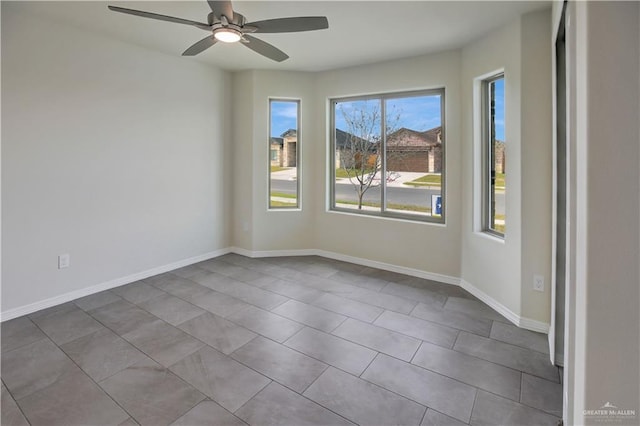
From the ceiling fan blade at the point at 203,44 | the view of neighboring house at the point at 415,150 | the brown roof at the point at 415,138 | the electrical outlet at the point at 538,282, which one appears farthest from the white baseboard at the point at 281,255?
the ceiling fan blade at the point at 203,44

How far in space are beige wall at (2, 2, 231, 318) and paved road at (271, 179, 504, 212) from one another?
1065 millimetres

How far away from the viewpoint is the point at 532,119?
2674mm

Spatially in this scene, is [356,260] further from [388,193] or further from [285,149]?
[285,149]

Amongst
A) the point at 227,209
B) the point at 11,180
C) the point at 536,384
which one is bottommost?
the point at 536,384

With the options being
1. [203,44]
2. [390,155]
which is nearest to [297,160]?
[390,155]

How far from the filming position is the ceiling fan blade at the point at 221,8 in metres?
2.04

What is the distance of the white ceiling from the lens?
104 inches

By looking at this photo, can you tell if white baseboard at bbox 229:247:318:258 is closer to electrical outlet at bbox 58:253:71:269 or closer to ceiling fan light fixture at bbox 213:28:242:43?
electrical outlet at bbox 58:253:71:269

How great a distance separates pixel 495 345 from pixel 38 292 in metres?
3.97

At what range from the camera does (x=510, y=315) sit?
288 centimetres

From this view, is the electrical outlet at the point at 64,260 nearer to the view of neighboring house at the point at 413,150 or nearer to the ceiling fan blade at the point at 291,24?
the ceiling fan blade at the point at 291,24

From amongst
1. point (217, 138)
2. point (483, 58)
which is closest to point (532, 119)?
point (483, 58)

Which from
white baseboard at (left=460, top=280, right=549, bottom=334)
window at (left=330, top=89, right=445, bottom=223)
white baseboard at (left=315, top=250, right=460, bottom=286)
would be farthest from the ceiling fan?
white baseboard at (left=315, top=250, right=460, bottom=286)

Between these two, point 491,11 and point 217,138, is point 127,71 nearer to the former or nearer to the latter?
point 217,138
